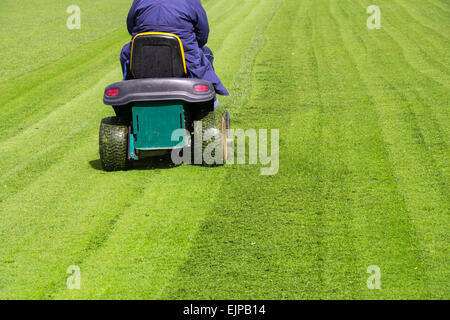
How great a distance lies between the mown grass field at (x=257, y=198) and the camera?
13.1 feet

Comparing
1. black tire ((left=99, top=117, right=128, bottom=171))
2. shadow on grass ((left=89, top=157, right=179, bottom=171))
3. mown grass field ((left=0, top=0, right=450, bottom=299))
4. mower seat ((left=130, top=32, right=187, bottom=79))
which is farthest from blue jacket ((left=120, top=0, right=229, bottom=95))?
mown grass field ((left=0, top=0, right=450, bottom=299))

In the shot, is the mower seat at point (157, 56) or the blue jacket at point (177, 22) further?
the blue jacket at point (177, 22)

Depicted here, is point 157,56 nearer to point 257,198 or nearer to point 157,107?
point 157,107

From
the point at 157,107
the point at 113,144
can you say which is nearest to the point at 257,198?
the point at 157,107

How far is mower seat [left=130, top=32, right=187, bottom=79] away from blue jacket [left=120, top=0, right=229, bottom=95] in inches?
7.3

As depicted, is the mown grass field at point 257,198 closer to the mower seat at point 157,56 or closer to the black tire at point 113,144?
the black tire at point 113,144

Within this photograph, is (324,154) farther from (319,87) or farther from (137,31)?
(319,87)

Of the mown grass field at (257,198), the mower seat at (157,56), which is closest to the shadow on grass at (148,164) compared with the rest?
A: the mown grass field at (257,198)

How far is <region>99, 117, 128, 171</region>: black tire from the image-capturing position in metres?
6.05

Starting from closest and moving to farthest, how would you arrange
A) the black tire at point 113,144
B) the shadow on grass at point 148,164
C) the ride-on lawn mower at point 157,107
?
the ride-on lawn mower at point 157,107 < the black tire at point 113,144 < the shadow on grass at point 148,164

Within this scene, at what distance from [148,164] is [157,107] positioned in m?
0.90

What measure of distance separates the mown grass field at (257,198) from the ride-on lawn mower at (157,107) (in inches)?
12.7

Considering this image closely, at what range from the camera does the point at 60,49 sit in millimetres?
15156
